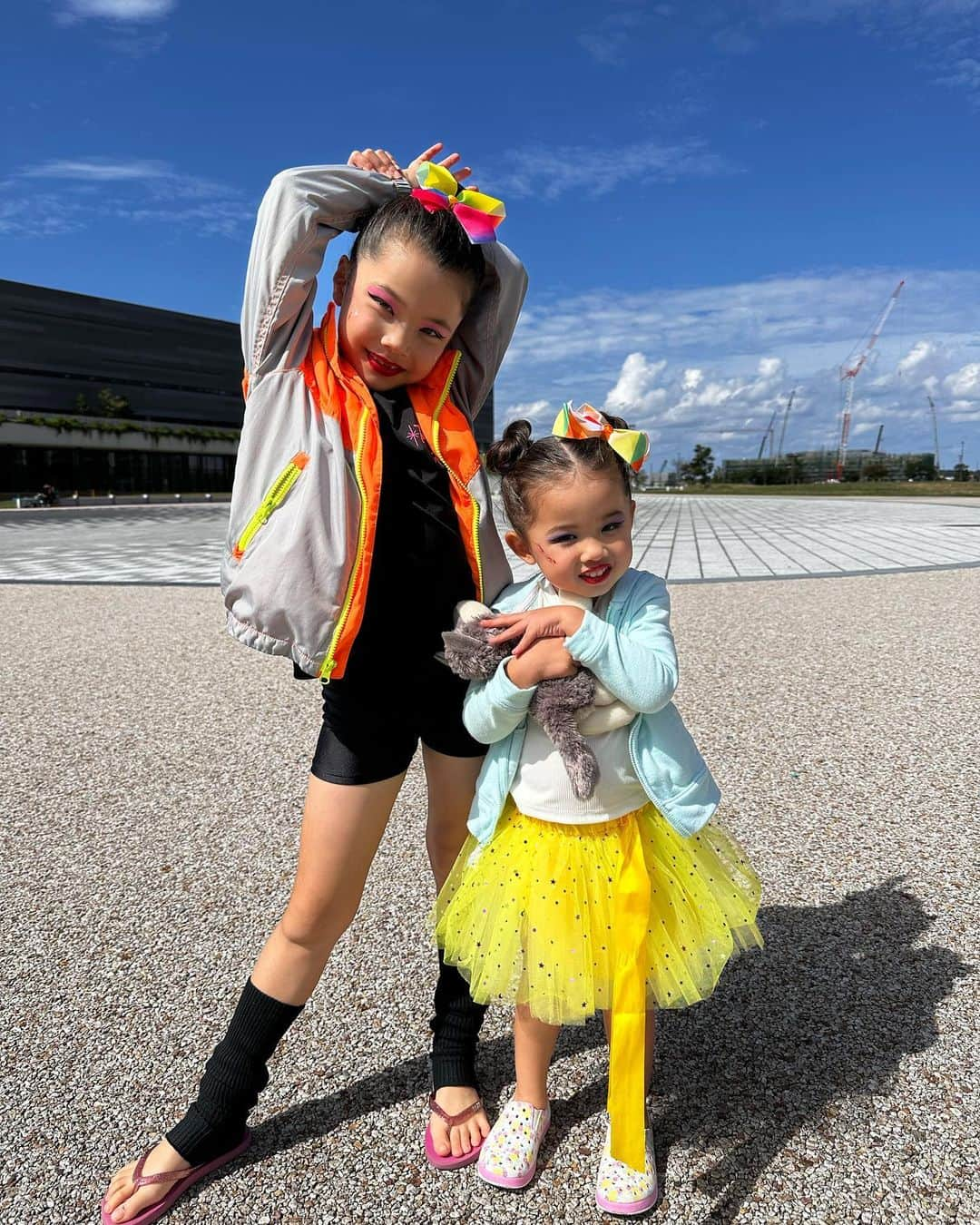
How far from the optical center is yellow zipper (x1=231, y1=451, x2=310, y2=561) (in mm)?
1646

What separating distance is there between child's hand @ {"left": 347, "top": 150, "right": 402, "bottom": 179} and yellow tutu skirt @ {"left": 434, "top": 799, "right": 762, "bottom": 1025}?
138 centimetres

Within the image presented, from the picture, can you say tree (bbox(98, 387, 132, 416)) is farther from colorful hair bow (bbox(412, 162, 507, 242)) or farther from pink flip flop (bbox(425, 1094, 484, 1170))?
pink flip flop (bbox(425, 1094, 484, 1170))

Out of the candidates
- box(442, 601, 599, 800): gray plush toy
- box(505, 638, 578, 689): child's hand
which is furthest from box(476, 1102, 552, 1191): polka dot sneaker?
box(505, 638, 578, 689): child's hand

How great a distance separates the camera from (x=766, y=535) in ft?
55.9

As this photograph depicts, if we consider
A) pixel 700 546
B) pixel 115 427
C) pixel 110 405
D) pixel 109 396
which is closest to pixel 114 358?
pixel 109 396

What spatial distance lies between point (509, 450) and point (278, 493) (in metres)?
0.48

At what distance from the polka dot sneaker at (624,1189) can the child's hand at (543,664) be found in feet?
3.20

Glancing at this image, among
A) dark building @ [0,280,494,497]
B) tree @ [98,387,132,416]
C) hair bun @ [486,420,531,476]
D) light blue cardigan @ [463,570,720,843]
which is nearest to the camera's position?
light blue cardigan @ [463,570,720,843]

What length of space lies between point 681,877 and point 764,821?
6.20ft

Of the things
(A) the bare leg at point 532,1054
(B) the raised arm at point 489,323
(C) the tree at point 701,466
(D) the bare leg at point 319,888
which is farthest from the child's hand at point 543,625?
(C) the tree at point 701,466

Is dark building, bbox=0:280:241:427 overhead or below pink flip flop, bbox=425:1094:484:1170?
overhead

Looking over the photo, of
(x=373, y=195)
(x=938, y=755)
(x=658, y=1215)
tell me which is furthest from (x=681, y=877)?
(x=938, y=755)

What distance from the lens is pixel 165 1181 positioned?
68.7 inches

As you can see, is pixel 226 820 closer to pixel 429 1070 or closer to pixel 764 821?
pixel 429 1070
